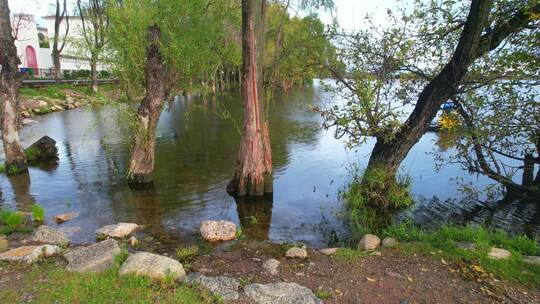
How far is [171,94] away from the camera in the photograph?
1198cm

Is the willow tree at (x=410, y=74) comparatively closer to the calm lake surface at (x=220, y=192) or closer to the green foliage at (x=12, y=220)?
the calm lake surface at (x=220, y=192)

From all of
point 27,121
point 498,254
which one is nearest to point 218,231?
point 498,254

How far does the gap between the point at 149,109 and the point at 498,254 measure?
9.45m

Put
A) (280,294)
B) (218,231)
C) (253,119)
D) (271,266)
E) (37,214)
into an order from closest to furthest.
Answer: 1. (280,294)
2. (271,266)
3. (218,231)
4. (37,214)
5. (253,119)

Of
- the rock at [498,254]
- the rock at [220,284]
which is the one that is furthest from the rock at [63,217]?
the rock at [498,254]

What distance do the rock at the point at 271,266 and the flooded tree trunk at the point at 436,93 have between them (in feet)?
14.2

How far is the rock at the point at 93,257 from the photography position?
5.21 m

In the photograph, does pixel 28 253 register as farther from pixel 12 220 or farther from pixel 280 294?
pixel 280 294

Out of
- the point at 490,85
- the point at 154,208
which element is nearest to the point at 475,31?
the point at 490,85

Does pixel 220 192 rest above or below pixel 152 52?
below

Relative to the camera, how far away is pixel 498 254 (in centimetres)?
576

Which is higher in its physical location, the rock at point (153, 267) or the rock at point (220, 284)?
the rock at point (153, 267)

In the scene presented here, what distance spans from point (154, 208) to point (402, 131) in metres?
6.59

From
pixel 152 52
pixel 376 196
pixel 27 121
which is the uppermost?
pixel 152 52
